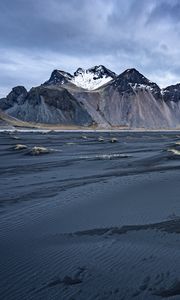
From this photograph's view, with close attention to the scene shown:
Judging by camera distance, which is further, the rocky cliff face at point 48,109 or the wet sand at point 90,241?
the rocky cliff face at point 48,109

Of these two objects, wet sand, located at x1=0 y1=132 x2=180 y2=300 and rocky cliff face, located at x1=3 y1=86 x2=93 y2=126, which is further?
rocky cliff face, located at x1=3 y1=86 x2=93 y2=126

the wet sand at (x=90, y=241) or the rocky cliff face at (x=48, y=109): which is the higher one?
the rocky cliff face at (x=48, y=109)

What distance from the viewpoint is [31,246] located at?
1010 cm

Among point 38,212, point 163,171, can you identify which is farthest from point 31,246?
point 163,171

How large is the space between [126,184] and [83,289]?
13.0m

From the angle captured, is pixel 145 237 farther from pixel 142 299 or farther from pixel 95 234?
pixel 142 299

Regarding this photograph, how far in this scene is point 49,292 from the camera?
741 cm

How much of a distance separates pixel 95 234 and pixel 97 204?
4123 millimetres

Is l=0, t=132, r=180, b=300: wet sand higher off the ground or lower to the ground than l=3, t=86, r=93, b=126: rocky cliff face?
lower

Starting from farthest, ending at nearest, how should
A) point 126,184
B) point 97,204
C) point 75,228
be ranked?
point 126,184
point 97,204
point 75,228

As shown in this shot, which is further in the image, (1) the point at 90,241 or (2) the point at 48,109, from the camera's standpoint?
(2) the point at 48,109

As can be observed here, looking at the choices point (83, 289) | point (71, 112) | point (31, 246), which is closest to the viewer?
point (83, 289)

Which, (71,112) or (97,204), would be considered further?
(71,112)

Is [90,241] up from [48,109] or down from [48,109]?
down
